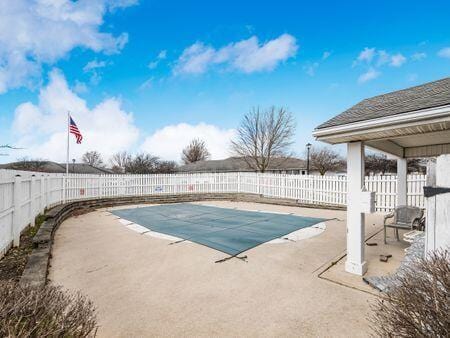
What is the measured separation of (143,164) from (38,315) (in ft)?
110

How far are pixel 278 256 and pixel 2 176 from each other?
546 cm

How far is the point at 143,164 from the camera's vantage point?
32688 mm

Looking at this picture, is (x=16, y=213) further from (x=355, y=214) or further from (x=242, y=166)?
(x=242, y=166)

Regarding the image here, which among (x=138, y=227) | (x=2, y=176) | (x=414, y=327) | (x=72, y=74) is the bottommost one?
(x=138, y=227)

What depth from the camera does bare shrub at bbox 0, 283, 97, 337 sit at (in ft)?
3.59

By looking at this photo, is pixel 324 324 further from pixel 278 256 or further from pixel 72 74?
pixel 72 74

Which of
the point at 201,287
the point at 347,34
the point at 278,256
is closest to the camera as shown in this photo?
the point at 201,287

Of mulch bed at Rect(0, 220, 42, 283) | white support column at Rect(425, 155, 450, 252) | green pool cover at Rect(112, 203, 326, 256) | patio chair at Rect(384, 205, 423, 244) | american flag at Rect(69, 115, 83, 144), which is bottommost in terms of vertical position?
green pool cover at Rect(112, 203, 326, 256)

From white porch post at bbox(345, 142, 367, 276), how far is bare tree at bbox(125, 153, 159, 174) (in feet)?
101

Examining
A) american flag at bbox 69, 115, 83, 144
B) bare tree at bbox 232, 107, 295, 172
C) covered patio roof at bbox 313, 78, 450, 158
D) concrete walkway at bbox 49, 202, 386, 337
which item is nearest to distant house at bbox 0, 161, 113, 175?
american flag at bbox 69, 115, 83, 144

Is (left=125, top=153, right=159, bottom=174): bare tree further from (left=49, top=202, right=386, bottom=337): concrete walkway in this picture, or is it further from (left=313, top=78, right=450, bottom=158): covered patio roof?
(left=313, top=78, right=450, bottom=158): covered patio roof

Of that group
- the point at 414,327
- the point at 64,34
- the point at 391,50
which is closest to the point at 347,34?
the point at 391,50

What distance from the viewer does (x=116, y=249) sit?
5.04 meters

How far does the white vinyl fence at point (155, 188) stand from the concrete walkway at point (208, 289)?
132 cm
